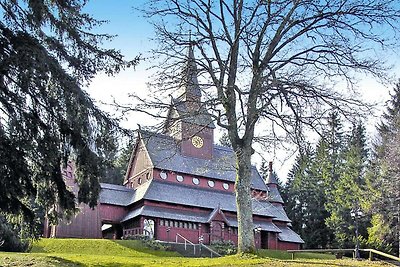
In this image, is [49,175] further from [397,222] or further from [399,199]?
[397,222]

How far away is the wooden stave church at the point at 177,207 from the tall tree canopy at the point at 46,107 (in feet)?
68.6

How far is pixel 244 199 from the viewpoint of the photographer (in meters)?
16.3

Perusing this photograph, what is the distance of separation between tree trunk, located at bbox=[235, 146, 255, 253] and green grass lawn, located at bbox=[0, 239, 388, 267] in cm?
77

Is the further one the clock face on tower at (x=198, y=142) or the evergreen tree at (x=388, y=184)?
the clock face on tower at (x=198, y=142)

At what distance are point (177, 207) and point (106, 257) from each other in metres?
16.1

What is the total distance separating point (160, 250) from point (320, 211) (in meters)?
27.0

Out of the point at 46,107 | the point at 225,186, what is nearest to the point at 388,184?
the point at 225,186

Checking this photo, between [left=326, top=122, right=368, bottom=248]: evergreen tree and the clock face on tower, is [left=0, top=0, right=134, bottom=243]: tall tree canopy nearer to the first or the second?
the clock face on tower

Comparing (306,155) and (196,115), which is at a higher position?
(196,115)

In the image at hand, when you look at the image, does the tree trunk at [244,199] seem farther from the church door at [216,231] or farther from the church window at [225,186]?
the church window at [225,186]

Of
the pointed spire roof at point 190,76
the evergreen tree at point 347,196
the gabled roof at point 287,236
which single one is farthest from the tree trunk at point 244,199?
the evergreen tree at point 347,196

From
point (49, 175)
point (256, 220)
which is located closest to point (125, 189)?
point (256, 220)

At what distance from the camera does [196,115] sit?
53.0 ft

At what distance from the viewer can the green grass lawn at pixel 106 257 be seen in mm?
14227
